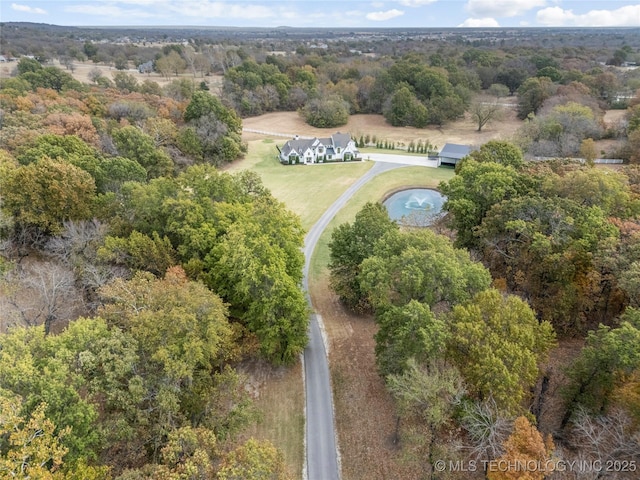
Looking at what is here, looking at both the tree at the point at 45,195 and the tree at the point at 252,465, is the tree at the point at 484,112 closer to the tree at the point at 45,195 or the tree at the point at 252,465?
the tree at the point at 45,195

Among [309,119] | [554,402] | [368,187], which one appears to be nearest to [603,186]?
[554,402]

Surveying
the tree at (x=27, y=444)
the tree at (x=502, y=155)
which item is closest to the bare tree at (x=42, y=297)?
the tree at (x=27, y=444)

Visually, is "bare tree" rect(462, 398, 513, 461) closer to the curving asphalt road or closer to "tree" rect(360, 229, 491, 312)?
"tree" rect(360, 229, 491, 312)

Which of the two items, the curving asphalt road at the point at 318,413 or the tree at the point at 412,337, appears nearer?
the tree at the point at 412,337

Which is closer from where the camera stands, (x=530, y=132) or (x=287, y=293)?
(x=287, y=293)

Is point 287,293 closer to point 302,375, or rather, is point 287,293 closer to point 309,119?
point 302,375

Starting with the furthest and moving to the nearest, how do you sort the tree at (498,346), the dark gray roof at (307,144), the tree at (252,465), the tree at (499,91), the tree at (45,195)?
the tree at (499,91) → the dark gray roof at (307,144) → the tree at (45,195) → the tree at (498,346) → the tree at (252,465)

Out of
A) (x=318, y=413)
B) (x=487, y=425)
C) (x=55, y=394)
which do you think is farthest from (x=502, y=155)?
(x=55, y=394)
